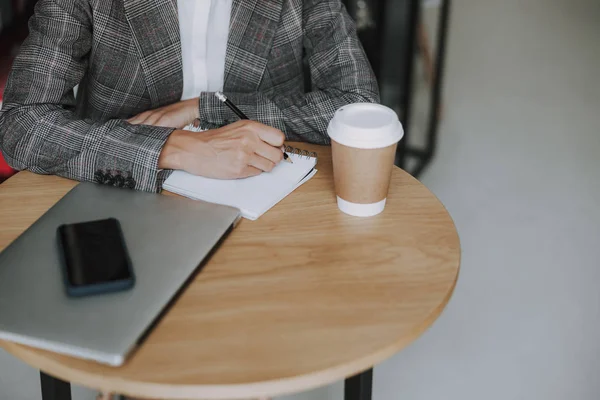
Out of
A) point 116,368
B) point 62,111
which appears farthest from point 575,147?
point 116,368

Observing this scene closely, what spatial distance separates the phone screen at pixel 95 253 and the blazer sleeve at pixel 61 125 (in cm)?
16

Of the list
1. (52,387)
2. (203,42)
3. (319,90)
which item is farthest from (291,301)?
(203,42)

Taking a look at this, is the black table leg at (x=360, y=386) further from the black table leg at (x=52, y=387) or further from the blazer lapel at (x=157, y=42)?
the blazer lapel at (x=157, y=42)

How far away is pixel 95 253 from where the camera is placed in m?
0.84

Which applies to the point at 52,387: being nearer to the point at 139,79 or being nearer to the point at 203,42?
the point at 139,79

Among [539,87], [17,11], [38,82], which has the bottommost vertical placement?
[539,87]

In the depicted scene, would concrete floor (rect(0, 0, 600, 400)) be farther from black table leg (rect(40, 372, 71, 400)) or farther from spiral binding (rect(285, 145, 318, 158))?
spiral binding (rect(285, 145, 318, 158))

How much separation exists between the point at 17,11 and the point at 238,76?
2.65 ft

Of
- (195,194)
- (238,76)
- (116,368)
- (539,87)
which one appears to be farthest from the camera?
(539,87)

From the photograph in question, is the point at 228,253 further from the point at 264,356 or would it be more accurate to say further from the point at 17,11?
the point at 17,11

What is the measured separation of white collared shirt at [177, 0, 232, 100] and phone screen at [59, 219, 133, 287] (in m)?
0.61

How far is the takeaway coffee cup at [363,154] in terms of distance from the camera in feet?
3.07

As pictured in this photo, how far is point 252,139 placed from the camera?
43.4 inches

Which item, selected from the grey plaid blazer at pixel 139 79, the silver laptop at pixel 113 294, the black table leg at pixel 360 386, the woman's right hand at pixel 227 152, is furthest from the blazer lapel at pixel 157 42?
the black table leg at pixel 360 386
